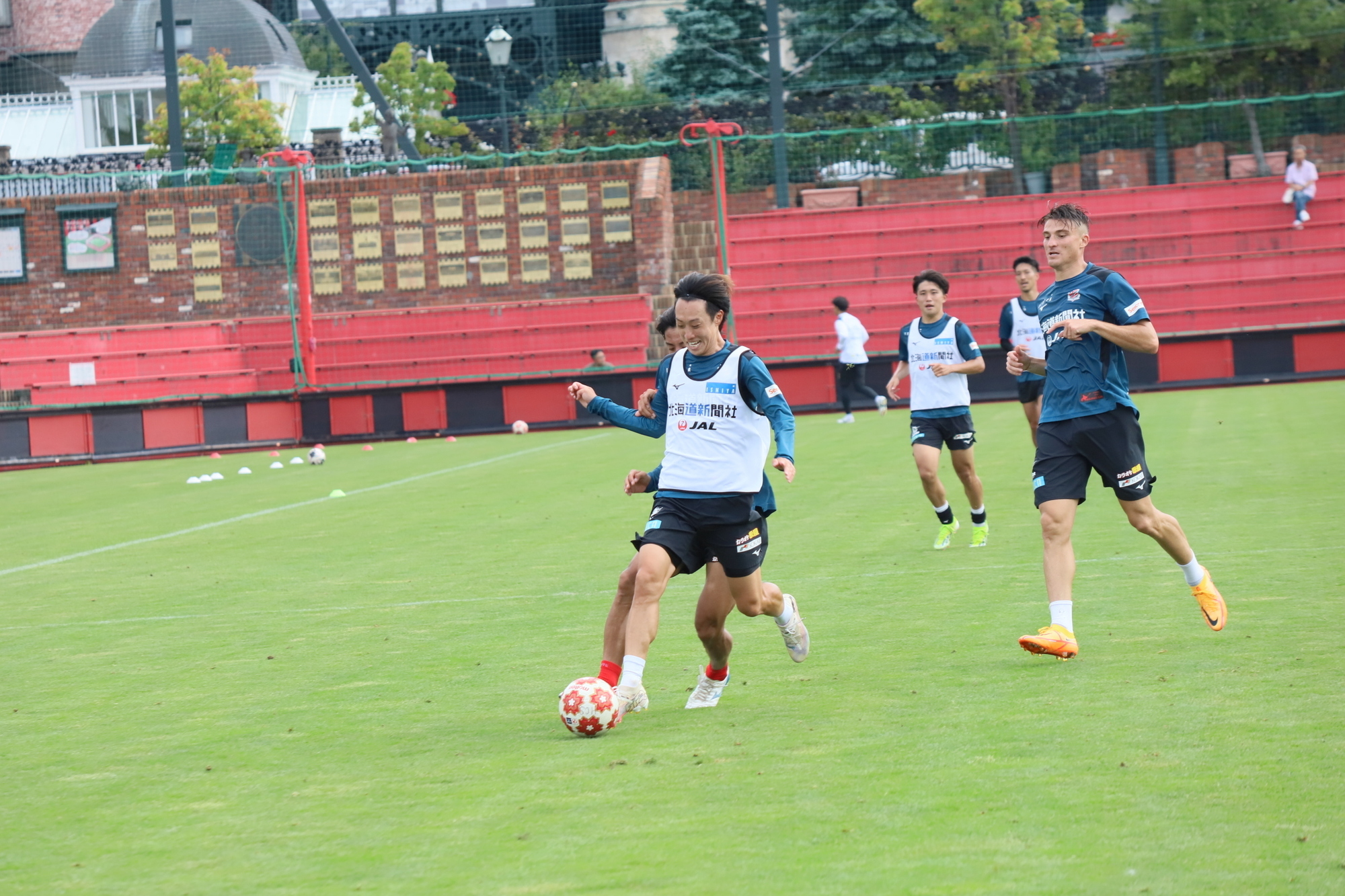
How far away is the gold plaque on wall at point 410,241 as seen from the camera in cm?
3519

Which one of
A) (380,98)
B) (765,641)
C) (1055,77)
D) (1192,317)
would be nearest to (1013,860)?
(765,641)

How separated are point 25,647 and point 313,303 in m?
26.8

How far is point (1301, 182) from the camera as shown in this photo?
3225 cm

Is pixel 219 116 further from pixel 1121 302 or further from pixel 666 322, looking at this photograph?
pixel 1121 302

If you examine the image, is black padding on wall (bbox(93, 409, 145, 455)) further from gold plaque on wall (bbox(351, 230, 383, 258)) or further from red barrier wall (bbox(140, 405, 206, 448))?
gold plaque on wall (bbox(351, 230, 383, 258))

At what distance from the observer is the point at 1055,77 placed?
4159 cm

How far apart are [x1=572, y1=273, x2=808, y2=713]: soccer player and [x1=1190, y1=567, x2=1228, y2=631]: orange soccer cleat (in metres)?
2.27

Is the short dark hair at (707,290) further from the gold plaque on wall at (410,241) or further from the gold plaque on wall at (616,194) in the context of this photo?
the gold plaque on wall at (410,241)

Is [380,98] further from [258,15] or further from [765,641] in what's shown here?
[765,641]

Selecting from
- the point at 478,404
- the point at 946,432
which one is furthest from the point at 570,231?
the point at 946,432

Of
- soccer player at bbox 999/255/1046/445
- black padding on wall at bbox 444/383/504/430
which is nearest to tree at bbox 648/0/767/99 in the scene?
black padding on wall at bbox 444/383/504/430

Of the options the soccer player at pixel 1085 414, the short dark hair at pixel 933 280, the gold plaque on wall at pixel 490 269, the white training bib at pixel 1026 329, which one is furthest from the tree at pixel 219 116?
the soccer player at pixel 1085 414

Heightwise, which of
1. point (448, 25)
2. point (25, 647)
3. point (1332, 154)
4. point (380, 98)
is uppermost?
point (448, 25)

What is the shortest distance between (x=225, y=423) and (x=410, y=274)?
7.72 metres
